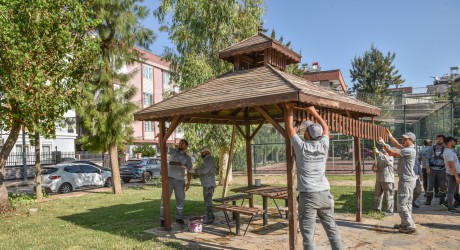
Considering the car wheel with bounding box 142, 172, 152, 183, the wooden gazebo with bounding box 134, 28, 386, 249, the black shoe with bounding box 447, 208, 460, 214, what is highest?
the wooden gazebo with bounding box 134, 28, 386, 249

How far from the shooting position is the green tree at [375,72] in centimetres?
4409

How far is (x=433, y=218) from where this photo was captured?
8.49 meters

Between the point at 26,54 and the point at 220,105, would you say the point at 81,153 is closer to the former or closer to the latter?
the point at 26,54

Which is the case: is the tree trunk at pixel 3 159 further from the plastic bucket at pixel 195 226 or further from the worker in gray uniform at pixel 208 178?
the plastic bucket at pixel 195 226

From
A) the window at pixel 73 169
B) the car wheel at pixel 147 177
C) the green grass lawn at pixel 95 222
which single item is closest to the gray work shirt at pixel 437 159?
the green grass lawn at pixel 95 222

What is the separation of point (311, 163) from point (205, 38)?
1241cm

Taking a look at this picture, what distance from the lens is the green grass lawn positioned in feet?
23.6

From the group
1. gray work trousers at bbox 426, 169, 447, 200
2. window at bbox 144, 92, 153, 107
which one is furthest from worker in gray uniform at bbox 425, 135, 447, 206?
window at bbox 144, 92, 153, 107

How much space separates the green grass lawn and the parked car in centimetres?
814

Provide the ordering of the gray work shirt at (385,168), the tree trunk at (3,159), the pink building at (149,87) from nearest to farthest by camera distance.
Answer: the gray work shirt at (385,168)
the tree trunk at (3,159)
the pink building at (149,87)

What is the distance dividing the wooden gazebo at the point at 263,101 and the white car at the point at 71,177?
35.5ft

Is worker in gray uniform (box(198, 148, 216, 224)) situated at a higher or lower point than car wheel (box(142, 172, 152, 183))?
higher

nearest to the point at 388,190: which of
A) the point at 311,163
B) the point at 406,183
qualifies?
the point at 406,183

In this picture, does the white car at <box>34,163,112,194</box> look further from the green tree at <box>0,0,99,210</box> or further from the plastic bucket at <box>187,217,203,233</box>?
the plastic bucket at <box>187,217,203,233</box>
